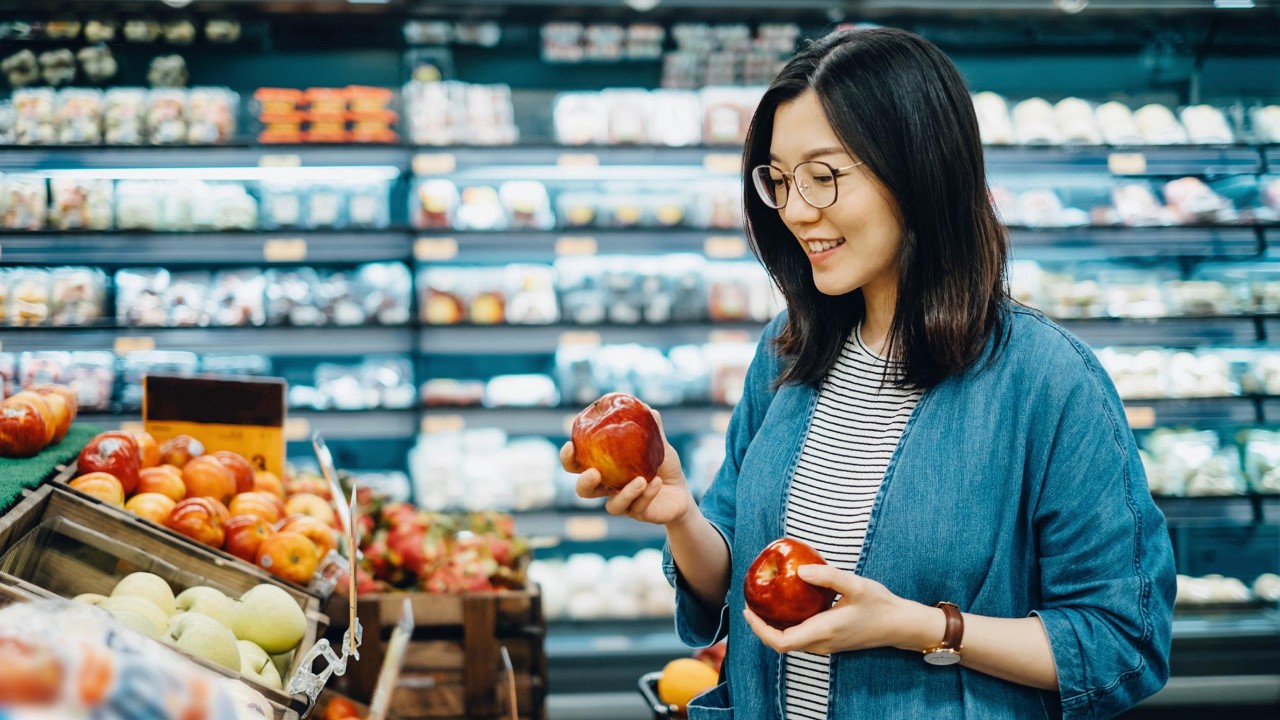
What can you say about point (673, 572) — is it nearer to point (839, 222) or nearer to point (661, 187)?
point (839, 222)

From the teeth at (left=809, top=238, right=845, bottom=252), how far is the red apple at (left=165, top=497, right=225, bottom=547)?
1178 millimetres

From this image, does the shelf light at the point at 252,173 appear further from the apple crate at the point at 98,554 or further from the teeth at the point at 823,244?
the teeth at the point at 823,244

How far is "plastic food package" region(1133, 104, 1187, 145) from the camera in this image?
13.3 ft

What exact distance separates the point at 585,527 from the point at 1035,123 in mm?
Answer: 2532

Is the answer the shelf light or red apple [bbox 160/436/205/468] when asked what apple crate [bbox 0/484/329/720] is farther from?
the shelf light

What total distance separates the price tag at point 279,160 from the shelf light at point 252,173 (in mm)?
129

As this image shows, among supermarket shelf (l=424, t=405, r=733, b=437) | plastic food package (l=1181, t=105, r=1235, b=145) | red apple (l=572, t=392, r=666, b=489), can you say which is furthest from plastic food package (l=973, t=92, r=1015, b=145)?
red apple (l=572, t=392, r=666, b=489)

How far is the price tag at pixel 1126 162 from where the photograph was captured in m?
3.96

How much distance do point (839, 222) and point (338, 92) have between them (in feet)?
10.8

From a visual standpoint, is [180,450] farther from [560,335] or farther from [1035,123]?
[1035,123]

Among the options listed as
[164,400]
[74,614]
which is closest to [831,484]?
[74,614]

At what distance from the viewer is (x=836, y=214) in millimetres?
1187

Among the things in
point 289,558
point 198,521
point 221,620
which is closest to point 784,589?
point 221,620

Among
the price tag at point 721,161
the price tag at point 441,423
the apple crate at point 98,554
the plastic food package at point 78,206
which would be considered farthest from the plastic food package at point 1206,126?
the plastic food package at point 78,206
